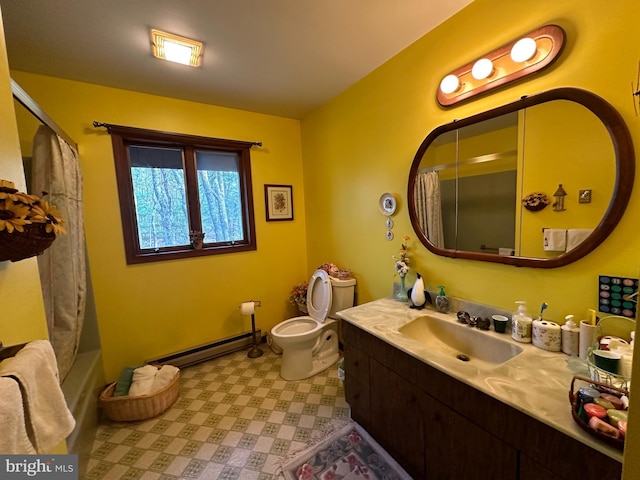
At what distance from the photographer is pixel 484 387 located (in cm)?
92

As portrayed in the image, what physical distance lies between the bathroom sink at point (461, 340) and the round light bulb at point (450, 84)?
4.36ft

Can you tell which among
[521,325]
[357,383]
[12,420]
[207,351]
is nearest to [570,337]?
[521,325]

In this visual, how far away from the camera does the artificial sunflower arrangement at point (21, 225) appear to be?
2.18 feet

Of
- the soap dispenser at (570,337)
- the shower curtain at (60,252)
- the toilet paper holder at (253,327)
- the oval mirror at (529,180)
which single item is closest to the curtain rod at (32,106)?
the shower curtain at (60,252)

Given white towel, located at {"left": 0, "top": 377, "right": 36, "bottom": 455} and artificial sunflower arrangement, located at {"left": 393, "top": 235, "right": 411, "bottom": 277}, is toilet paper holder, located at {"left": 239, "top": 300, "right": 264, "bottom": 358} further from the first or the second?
white towel, located at {"left": 0, "top": 377, "right": 36, "bottom": 455}

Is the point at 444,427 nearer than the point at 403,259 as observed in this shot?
Yes

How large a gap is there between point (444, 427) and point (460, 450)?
86 mm

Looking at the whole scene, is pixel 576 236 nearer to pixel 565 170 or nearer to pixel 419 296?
pixel 565 170

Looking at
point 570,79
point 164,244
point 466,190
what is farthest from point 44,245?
point 570,79

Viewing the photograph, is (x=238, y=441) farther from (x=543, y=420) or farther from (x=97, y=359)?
(x=543, y=420)

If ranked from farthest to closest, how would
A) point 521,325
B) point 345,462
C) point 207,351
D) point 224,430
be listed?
point 207,351 → point 224,430 → point 345,462 → point 521,325

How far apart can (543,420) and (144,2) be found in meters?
2.37

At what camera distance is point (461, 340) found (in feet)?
4.69

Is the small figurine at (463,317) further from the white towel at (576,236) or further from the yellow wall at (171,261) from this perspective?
the yellow wall at (171,261)
